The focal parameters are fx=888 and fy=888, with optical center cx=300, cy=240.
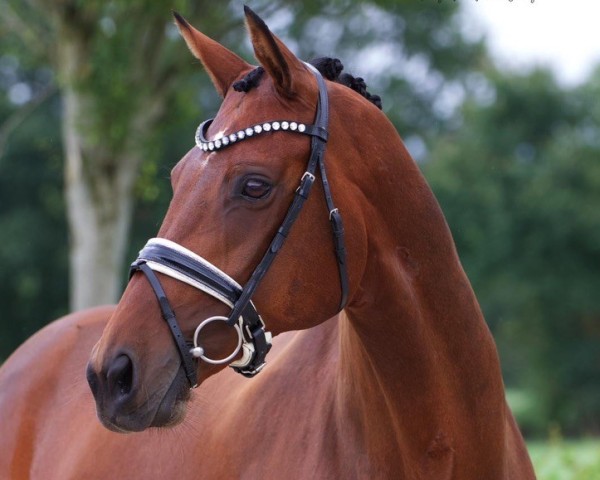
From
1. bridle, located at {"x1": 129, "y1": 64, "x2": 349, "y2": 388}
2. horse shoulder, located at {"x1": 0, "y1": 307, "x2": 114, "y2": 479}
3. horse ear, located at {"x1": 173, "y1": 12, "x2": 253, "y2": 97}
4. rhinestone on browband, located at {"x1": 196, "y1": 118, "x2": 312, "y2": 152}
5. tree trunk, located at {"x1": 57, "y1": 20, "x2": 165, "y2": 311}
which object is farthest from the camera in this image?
tree trunk, located at {"x1": 57, "y1": 20, "x2": 165, "y2": 311}

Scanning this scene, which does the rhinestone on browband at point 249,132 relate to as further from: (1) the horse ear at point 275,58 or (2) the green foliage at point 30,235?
(2) the green foliage at point 30,235

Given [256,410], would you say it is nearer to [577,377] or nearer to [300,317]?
[300,317]

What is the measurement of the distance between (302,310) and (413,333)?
15.6 inches

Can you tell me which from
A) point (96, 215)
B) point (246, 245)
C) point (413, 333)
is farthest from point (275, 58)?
point (96, 215)

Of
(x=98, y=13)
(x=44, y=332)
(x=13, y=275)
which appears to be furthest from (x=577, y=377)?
(x=44, y=332)

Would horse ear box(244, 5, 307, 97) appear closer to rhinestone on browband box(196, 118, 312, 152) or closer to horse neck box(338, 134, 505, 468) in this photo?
rhinestone on browband box(196, 118, 312, 152)

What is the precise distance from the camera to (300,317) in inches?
106

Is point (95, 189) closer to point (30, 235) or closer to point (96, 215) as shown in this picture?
point (96, 215)

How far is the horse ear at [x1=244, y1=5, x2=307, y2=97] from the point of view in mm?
2584

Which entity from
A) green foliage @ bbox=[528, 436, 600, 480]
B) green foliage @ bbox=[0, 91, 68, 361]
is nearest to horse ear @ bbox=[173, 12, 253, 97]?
green foliage @ bbox=[528, 436, 600, 480]

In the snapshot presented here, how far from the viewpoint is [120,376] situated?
240 cm

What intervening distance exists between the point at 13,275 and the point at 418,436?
93.8 feet

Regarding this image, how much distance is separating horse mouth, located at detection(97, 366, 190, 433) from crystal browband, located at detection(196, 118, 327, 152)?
2.21 feet

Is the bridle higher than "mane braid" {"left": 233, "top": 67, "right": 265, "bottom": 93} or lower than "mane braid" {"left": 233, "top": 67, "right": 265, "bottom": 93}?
lower
